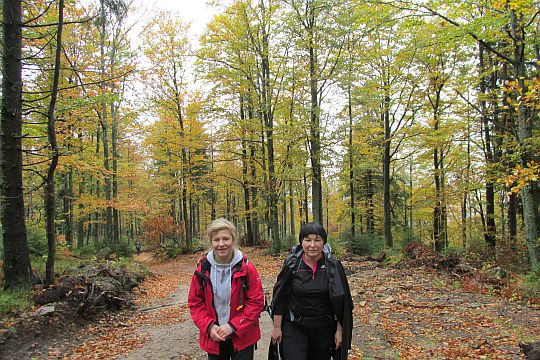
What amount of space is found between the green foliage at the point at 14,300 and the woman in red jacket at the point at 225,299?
15.8 ft

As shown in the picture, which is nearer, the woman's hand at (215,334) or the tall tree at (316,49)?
the woman's hand at (215,334)

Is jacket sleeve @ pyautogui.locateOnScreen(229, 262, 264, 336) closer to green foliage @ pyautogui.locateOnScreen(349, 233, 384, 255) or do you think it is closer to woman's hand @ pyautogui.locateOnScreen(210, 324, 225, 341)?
woman's hand @ pyautogui.locateOnScreen(210, 324, 225, 341)

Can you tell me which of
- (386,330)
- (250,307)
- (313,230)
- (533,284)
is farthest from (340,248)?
(250,307)

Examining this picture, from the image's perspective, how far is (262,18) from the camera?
53.4 ft

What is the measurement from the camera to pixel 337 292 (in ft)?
9.36

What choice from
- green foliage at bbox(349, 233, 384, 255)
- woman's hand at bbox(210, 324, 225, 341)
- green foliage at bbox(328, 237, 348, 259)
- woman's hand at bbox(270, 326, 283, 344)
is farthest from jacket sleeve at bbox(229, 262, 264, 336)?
green foliage at bbox(349, 233, 384, 255)

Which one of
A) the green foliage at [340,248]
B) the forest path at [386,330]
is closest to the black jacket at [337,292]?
the forest path at [386,330]

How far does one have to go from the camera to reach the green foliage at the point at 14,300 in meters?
5.53

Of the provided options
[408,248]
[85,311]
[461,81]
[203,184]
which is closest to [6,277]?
[85,311]

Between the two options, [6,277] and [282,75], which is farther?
[282,75]

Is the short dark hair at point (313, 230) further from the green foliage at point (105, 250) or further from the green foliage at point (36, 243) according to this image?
the green foliage at point (105, 250)

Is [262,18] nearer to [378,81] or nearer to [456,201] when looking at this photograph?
[378,81]

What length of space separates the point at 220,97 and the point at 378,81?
334 inches

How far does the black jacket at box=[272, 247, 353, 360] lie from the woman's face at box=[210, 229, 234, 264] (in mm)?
587
